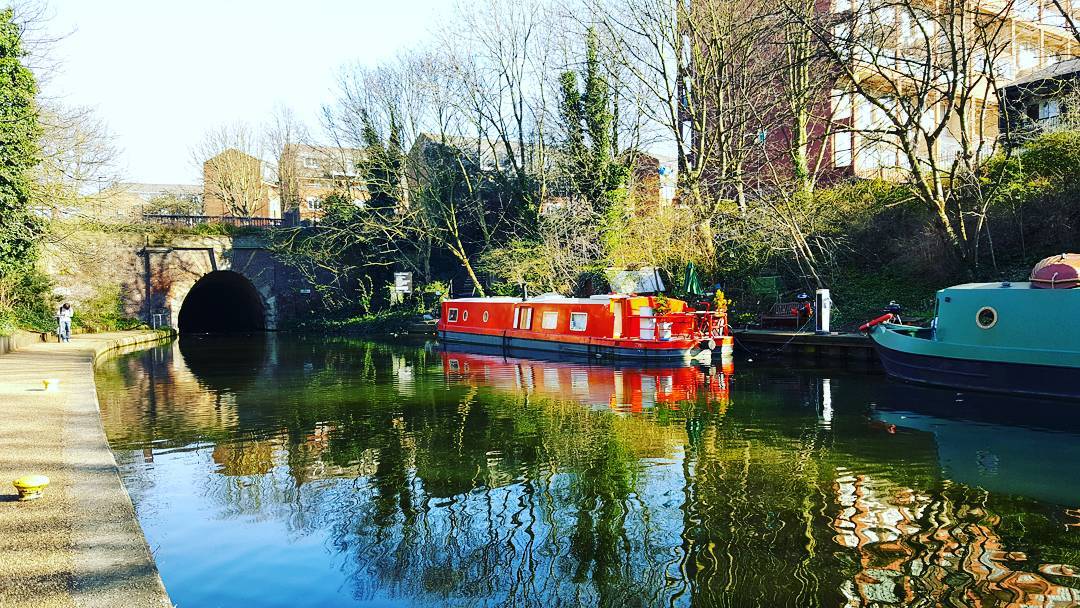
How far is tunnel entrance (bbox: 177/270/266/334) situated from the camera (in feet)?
111

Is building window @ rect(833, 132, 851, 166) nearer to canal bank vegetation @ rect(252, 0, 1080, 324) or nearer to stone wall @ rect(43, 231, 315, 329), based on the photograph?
canal bank vegetation @ rect(252, 0, 1080, 324)

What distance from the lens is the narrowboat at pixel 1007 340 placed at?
1092cm

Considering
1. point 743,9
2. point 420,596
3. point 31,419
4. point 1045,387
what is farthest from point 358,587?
point 743,9

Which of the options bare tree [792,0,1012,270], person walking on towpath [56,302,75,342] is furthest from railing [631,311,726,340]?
person walking on towpath [56,302,75,342]

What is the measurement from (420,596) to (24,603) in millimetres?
1962

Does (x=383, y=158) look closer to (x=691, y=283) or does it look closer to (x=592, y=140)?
(x=592, y=140)

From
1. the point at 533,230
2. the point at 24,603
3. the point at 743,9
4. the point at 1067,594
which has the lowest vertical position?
the point at 1067,594

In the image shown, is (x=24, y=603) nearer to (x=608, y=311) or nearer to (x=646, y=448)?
(x=646, y=448)

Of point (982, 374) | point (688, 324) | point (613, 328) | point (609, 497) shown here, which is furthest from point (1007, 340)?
point (613, 328)

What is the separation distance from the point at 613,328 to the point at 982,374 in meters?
7.75

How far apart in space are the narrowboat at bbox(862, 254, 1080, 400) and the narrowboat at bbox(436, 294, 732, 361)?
4.50 m

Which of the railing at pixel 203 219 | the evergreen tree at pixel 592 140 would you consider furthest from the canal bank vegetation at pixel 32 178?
the evergreen tree at pixel 592 140

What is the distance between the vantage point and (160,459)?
320 inches

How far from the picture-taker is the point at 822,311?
16891 millimetres
